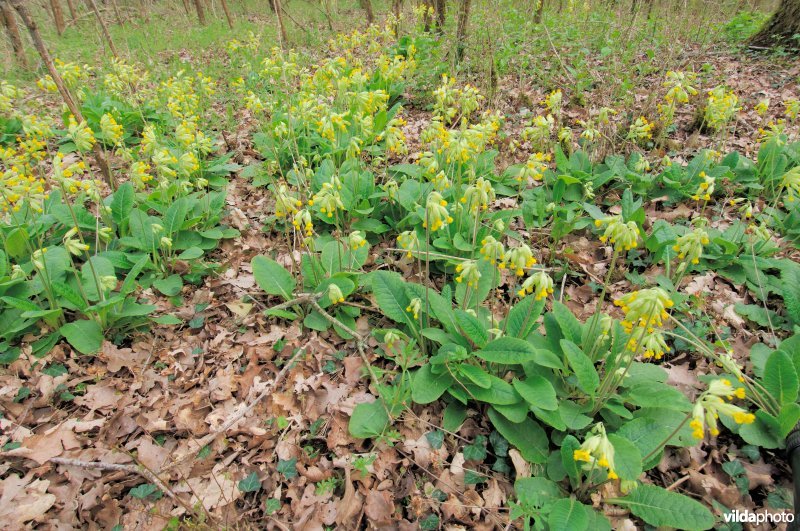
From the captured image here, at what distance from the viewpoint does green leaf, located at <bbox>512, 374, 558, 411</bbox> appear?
2365 mm

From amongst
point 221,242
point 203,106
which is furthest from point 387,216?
point 203,106

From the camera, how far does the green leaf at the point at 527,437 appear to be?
242 cm

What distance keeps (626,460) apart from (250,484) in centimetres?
201

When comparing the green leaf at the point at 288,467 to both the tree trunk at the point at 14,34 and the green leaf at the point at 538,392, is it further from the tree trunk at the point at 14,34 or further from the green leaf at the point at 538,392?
the tree trunk at the point at 14,34

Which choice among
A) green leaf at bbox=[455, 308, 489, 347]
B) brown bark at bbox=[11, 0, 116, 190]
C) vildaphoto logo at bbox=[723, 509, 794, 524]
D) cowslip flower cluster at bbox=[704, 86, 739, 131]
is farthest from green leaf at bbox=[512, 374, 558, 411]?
brown bark at bbox=[11, 0, 116, 190]

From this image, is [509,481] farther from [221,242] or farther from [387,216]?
[221,242]

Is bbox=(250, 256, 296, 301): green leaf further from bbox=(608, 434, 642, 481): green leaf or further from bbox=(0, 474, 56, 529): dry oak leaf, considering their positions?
bbox=(608, 434, 642, 481): green leaf

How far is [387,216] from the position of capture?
4316mm

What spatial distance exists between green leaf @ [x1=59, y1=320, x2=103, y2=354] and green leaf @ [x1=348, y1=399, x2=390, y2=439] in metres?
2.00

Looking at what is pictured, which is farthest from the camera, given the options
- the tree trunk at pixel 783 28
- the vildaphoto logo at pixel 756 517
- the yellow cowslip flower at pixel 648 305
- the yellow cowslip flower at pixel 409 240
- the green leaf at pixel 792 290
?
the tree trunk at pixel 783 28

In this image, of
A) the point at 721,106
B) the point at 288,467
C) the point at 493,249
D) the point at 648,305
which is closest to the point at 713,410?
the point at 648,305

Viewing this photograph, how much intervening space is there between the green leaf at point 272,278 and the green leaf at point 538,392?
6.32 ft

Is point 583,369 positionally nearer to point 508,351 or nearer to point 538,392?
point 538,392

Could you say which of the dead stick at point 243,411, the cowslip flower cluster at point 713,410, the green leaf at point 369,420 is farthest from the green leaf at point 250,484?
the cowslip flower cluster at point 713,410
